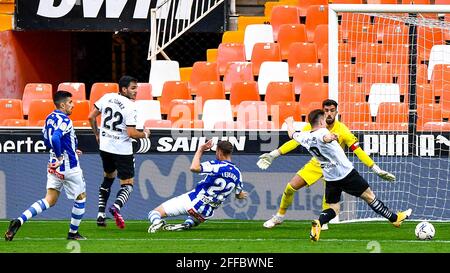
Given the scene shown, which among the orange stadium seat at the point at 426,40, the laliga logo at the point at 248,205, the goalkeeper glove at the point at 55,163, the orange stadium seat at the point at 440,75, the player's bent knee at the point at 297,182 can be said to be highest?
the orange stadium seat at the point at 426,40

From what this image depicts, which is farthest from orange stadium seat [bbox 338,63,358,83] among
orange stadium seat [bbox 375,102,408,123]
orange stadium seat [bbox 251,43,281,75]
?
orange stadium seat [bbox 251,43,281,75]

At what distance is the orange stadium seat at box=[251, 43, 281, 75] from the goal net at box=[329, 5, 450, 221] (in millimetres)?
1371

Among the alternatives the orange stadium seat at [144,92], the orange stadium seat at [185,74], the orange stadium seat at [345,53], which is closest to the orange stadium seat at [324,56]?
the orange stadium seat at [345,53]

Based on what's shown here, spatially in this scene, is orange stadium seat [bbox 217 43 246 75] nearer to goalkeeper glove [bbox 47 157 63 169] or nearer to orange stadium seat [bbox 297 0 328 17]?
orange stadium seat [bbox 297 0 328 17]

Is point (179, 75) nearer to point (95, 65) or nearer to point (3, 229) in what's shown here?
point (95, 65)

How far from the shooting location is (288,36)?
795 inches

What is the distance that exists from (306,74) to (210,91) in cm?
140

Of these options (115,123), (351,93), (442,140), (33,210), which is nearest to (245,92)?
(351,93)

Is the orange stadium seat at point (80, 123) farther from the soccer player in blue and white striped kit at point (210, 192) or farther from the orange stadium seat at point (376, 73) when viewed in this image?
the soccer player in blue and white striped kit at point (210, 192)

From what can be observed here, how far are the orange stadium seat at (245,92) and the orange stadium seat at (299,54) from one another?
3.42 ft

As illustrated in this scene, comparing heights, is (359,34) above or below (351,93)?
above

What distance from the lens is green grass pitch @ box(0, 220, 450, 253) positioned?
40.7 ft

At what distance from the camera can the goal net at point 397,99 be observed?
1644 centimetres

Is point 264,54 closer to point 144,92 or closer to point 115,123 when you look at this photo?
point 144,92
